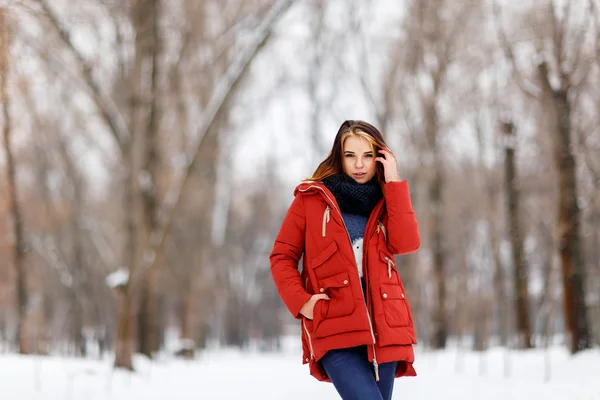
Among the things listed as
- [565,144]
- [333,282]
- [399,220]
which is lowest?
[333,282]

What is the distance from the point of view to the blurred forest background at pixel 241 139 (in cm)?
1101

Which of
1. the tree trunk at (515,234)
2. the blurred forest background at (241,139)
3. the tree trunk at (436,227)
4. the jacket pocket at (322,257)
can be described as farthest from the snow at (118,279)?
the tree trunk at (436,227)

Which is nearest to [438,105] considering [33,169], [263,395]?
[263,395]

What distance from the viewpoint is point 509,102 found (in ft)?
69.1

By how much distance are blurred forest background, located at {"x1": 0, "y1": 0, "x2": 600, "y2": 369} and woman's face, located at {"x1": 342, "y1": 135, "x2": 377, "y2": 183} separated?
5.54 metres

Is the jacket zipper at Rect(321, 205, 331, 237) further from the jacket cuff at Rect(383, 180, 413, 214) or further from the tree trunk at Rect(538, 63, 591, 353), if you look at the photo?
the tree trunk at Rect(538, 63, 591, 353)

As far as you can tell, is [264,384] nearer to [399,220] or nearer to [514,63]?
[514,63]

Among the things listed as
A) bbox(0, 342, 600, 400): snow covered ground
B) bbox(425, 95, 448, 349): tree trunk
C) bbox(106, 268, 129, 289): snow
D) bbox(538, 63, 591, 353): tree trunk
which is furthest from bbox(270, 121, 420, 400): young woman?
bbox(425, 95, 448, 349): tree trunk

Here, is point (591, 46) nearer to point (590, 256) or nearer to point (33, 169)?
point (590, 256)

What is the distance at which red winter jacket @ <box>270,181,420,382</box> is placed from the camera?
3.02 metres

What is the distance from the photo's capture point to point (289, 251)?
3.21 metres

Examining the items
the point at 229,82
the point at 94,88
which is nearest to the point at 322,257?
the point at 229,82

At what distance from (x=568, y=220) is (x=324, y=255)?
893 cm

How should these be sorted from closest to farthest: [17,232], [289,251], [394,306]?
[394,306] → [289,251] → [17,232]
